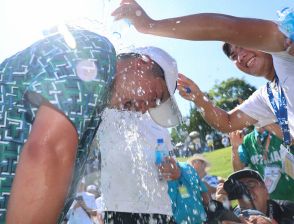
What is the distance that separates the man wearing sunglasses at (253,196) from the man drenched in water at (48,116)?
335 centimetres

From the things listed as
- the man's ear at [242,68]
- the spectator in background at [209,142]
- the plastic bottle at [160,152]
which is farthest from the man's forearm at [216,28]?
the spectator in background at [209,142]

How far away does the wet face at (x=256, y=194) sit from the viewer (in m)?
4.66

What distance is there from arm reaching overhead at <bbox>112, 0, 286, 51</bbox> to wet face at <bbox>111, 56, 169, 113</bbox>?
25 centimetres

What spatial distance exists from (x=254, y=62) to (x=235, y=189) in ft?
5.67

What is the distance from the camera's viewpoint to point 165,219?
3.86 m

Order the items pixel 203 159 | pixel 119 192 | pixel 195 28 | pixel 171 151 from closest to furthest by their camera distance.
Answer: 1. pixel 195 28
2. pixel 119 192
3. pixel 171 151
4. pixel 203 159

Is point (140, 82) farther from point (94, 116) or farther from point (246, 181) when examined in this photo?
point (246, 181)

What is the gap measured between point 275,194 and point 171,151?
5.20 ft

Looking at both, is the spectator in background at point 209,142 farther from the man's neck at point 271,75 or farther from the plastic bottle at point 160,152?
the man's neck at point 271,75

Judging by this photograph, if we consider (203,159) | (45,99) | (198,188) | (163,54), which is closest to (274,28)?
(163,54)

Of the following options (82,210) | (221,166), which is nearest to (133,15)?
(82,210)

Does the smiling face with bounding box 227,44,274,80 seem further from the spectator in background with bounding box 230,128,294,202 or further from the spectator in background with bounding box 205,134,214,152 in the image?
the spectator in background with bounding box 205,134,214,152

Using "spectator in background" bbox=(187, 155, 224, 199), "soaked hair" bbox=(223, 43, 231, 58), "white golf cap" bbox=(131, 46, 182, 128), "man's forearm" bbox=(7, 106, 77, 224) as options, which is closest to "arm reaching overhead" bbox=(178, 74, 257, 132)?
"soaked hair" bbox=(223, 43, 231, 58)

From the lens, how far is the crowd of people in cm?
127
